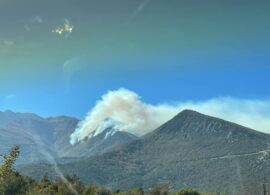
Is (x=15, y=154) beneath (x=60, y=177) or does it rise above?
beneath

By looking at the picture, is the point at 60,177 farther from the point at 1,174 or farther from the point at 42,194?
the point at 1,174

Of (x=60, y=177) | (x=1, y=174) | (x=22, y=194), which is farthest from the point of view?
(x=60, y=177)

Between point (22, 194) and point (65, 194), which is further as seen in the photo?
point (65, 194)

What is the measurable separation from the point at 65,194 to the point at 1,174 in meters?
122

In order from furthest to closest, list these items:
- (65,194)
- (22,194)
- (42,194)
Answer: (65,194), (22,194), (42,194)

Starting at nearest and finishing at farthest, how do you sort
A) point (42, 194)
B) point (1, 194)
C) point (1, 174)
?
point (1, 174) → point (1, 194) → point (42, 194)

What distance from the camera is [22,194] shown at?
115 metres

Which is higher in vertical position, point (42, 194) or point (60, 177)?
point (60, 177)

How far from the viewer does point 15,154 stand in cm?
3738

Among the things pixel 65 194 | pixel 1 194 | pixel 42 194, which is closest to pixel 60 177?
pixel 65 194

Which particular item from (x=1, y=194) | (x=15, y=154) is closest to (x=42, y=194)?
(x=1, y=194)

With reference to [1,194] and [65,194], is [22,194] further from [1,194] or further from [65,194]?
[1,194]

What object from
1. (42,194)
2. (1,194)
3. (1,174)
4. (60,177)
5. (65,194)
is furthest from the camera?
(60,177)

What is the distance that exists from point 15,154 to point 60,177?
15261 centimetres
